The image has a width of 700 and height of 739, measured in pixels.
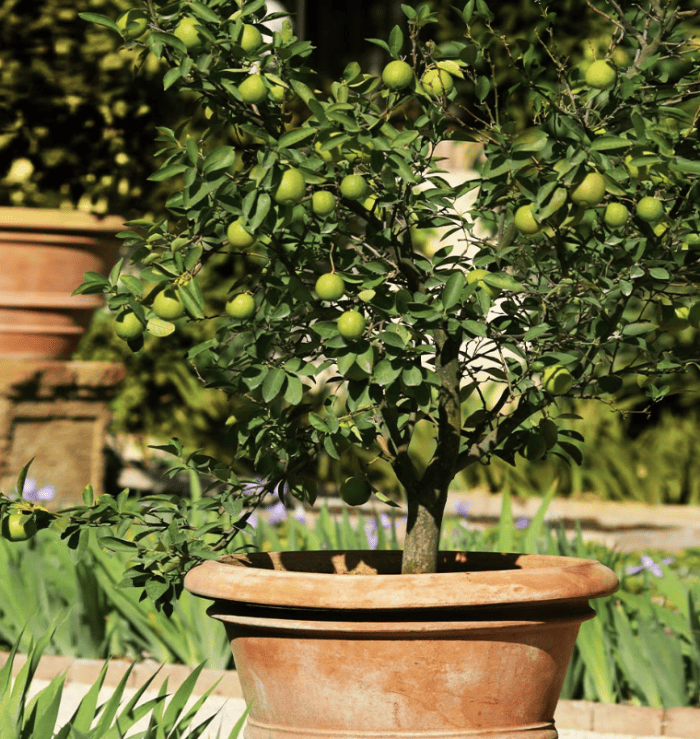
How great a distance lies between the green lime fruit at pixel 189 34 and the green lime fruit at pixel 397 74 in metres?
0.28

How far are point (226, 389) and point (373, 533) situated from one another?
1.75 metres

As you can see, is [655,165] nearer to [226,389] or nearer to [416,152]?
[416,152]

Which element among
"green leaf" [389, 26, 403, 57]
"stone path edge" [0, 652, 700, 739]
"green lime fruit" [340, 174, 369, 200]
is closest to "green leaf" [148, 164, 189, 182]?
"green lime fruit" [340, 174, 369, 200]

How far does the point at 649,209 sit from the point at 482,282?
0.26 metres

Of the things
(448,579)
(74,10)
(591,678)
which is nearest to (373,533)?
(591,678)

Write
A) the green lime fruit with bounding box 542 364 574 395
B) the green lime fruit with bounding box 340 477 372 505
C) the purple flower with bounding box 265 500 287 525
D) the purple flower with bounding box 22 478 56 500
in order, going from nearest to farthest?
the green lime fruit with bounding box 542 364 574 395
the green lime fruit with bounding box 340 477 372 505
the purple flower with bounding box 22 478 56 500
the purple flower with bounding box 265 500 287 525

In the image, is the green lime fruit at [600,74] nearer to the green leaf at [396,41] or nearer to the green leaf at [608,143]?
the green leaf at [608,143]

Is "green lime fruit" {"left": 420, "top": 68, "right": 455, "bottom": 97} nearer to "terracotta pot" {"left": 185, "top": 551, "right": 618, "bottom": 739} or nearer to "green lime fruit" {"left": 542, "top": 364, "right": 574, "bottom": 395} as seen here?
"green lime fruit" {"left": 542, "top": 364, "right": 574, "bottom": 395}

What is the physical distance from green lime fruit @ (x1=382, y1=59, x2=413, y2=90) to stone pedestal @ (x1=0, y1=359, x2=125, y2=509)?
2988 mm

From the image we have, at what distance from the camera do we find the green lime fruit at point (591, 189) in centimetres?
155

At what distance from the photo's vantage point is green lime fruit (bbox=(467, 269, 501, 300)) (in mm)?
1727

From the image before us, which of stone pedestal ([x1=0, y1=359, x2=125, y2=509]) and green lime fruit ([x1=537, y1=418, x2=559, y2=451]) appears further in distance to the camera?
stone pedestal ([x1=0, y1=359, x2=125, y2=509])

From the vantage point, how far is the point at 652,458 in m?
5.82

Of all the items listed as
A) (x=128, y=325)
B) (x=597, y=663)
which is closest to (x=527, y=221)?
(x=128, y=325)
